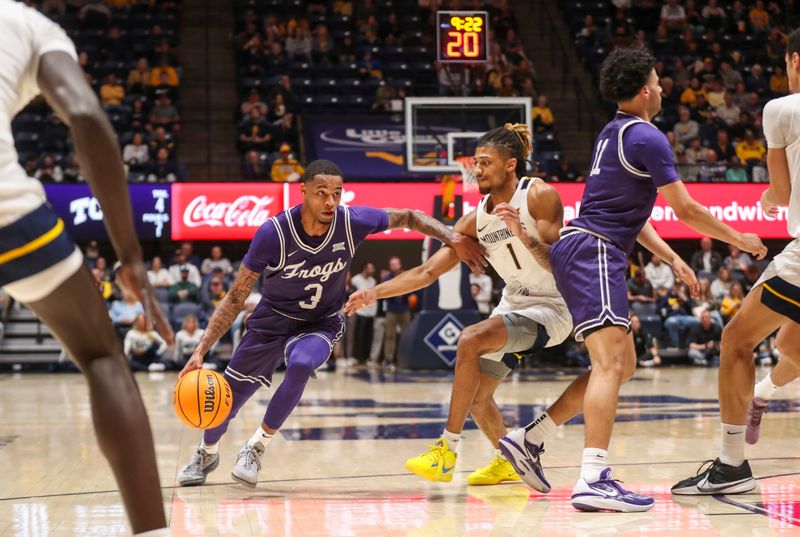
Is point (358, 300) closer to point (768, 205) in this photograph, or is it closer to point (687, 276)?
point (687, 276)

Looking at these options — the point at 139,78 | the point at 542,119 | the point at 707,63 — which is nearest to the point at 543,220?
the point at 542,119

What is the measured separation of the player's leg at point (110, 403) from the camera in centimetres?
254

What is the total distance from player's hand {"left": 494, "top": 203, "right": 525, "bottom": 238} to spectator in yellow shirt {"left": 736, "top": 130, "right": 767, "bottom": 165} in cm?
1409

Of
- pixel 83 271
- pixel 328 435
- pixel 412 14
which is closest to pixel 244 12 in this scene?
pixel 412 14

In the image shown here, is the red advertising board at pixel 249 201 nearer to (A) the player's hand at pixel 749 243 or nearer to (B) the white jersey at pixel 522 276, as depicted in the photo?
(B) the white jersey at pixel 522 276

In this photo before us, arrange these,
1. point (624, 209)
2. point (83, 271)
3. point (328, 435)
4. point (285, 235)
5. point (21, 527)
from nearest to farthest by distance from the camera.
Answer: point (83, 271) < point (21, 527) < point (624, 209) < point (285, 235) < point (328, 435)

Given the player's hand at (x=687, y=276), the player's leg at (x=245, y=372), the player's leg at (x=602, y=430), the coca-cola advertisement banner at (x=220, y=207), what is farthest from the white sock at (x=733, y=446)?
the coca-cola advertisement banner at (x=220, y=207)

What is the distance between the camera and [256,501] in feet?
16.3

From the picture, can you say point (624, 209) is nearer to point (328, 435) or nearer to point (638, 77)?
point (638, 77)

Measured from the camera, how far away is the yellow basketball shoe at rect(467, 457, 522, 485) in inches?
212

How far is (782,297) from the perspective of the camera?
460 centimetres

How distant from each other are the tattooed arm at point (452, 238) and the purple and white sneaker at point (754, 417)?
1791 millimetres

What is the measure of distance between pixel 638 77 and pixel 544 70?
55.7ft

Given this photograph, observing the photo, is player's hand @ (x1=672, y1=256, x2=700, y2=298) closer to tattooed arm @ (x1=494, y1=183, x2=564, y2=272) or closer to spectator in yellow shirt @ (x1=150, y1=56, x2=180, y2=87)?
tattooed arm @ (x1=494, y1=183, x2=564, y2=272)
